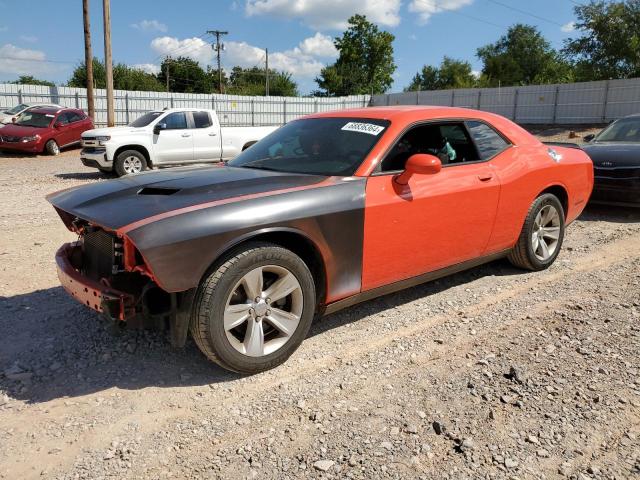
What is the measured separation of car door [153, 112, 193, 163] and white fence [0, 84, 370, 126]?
14392 mm

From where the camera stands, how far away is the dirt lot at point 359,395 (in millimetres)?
2443

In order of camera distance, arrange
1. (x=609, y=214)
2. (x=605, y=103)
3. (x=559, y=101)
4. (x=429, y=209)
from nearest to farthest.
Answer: (x=429, y=209) → (x=609, y=214) → (x=605, y=103) → (x=559, y=101)

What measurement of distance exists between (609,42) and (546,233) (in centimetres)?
3523

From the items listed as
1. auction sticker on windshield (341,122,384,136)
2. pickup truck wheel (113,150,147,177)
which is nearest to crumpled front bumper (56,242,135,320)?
auction sticker on windshield (341,122,384,136)

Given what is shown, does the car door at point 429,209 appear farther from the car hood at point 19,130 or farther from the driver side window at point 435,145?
the car hood at point 19,130

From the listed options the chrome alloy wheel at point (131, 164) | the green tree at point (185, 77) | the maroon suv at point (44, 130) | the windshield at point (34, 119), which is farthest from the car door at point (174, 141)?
the green tree at point (185, 77)

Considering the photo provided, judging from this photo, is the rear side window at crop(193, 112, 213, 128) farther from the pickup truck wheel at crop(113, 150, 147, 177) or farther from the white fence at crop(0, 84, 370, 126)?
the white fence at crop(0, 84, 370, 126)

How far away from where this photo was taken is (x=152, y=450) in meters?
2.53

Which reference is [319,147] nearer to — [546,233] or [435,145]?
[435,145]

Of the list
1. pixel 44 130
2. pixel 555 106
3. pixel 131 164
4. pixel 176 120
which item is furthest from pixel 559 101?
pixel 44 130

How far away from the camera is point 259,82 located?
85688mm

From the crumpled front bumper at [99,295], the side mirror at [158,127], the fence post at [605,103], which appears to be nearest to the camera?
the crumpled front bumper at [99,295]

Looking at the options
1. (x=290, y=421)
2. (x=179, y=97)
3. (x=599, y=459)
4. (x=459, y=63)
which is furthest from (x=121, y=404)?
(x=459, y=63)

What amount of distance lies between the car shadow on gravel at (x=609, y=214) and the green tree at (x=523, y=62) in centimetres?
5800
